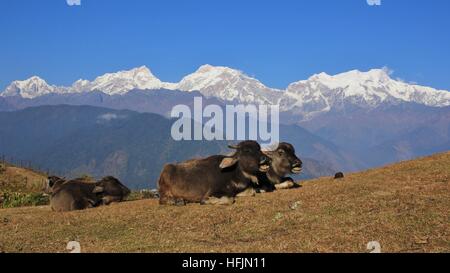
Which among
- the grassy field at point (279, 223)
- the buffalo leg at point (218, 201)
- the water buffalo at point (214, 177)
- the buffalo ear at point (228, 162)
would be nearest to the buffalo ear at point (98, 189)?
the grassy field at point (279, 223)

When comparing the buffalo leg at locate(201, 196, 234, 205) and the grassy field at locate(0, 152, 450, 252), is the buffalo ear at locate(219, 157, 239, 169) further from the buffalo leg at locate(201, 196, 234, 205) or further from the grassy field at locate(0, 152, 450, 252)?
the grassy field at locate(0, 152, 450, 252)

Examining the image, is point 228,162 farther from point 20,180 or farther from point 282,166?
point 20,180

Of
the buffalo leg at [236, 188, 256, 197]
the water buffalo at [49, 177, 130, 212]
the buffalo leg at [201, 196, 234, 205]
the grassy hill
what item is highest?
the grassy hill

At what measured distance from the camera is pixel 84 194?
2781 centimetres

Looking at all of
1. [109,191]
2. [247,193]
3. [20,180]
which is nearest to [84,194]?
[109,191]

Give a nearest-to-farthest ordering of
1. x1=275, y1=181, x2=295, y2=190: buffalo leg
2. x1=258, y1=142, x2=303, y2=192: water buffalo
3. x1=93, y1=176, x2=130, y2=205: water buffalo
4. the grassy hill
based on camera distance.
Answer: x1=275, y1=181, x2=295, y2=190: buffalo leg < x1=258, y1=142, x2=303, y2=192: water buffalo < x1=93, y1=176, x2=130, y2=205: water buffalo < the grassy hill

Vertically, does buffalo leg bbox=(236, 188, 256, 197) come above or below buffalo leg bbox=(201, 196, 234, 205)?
above

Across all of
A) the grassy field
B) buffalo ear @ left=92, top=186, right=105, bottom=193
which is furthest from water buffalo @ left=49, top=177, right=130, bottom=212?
the grassy field

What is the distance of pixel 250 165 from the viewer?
2481cm

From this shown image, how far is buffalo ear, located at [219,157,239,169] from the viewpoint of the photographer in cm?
2433

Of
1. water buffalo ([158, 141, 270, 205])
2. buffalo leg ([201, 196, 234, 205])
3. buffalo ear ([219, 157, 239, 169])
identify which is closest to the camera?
buffalo leg ([201, 196, 234, 205])

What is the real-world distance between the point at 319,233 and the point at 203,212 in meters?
6.28
